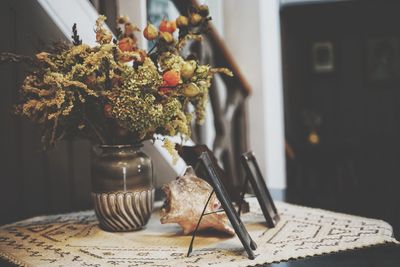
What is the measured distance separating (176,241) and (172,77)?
1.32 feet

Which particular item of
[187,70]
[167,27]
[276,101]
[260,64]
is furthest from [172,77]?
[276,101]

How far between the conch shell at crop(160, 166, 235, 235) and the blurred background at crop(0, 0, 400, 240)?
0.32 meters

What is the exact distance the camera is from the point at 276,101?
3.29m

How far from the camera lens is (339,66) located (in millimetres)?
5809

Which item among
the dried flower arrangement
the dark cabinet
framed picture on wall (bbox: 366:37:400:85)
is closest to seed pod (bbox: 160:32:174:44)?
the dried flower arrangement

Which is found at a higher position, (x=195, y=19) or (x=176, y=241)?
(x=195, y=19)

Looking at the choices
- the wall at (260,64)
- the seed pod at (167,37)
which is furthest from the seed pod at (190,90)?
the wall at (260,64)

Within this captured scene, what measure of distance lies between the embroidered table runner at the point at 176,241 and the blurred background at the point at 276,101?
13 cm

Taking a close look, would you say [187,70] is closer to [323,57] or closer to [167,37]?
[167,37]

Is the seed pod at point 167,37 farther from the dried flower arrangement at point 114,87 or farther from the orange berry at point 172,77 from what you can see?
the orange berry at point 172,77

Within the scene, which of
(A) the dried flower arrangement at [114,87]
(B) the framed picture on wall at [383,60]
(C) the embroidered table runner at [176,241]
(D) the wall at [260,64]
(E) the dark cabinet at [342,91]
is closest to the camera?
(C) the embroidered table runner at [176,241]

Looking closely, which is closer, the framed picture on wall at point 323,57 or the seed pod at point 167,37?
the seed pod at point 167,37

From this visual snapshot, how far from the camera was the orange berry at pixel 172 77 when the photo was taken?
1.29m

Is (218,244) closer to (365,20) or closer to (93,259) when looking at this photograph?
(93,259)
